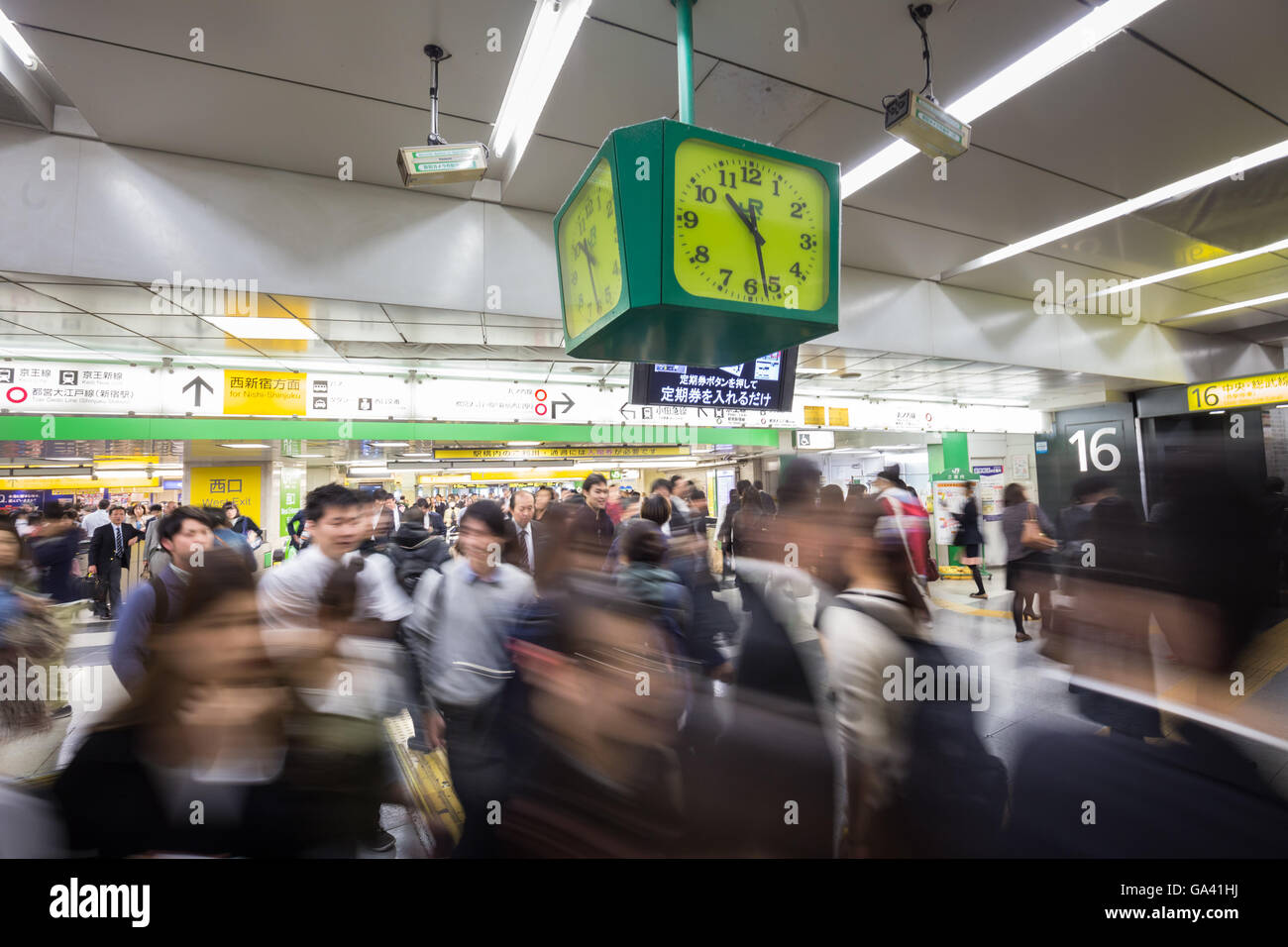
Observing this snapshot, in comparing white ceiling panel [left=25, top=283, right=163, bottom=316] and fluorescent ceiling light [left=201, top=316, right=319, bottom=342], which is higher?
fluorescent ceiling light [left=201, top=316, right=319, bottom=342]

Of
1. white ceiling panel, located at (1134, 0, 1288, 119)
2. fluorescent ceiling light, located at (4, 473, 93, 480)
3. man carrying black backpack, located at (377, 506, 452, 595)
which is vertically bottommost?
man carrying black backpack, located at (377, 506, 452, 595)

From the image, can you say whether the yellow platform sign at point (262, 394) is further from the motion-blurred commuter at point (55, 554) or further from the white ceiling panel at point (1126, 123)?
the white ceiling panel at point (1126, 123)

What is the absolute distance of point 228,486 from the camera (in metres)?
11.1

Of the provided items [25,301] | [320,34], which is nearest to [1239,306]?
[320,34]

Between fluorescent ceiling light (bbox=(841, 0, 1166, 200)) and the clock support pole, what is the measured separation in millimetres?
1256

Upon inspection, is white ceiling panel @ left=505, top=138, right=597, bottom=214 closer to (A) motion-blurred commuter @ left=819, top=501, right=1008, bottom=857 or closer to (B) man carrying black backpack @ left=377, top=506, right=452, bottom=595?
(B) man carrying black backpack @ left=377, top=506, right=452, bottom=595

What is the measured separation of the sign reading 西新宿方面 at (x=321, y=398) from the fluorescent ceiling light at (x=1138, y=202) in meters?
2.21

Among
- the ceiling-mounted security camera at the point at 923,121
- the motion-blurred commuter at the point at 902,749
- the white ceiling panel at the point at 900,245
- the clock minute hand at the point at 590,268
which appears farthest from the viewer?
the white ceiling panel at the point at 900,245

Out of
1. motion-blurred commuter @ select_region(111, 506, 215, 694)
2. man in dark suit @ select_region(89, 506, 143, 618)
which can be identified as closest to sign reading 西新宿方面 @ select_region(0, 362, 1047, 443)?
motion-blurred commuter @ select_region(111, 506, 215, 694)

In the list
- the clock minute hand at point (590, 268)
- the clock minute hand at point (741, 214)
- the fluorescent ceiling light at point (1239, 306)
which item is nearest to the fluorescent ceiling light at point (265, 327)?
the clock minute hand at point (590, 268)

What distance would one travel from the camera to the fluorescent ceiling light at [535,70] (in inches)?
92.6

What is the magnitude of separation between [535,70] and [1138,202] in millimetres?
4073

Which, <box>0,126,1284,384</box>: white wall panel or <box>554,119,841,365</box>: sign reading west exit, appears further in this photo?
<box>0,126,1284,384</box>: white wall panel

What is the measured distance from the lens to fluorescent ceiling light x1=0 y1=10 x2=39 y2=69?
2340mm
